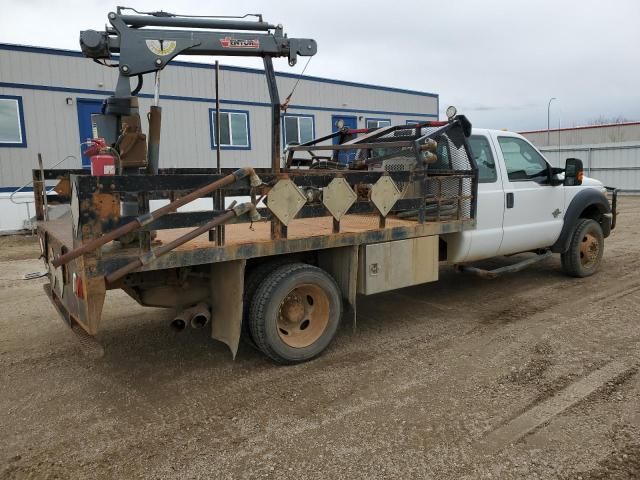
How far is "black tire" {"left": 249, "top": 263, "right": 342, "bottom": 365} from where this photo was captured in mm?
4172

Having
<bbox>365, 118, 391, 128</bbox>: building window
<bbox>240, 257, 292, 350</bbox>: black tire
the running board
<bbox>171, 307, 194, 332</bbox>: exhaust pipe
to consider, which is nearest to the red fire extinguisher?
<bbox>171, 307, 194, 332</bbox>: exhaust pipe

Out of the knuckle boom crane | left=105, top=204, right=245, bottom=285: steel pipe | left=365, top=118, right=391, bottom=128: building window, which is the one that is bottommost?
left=105, top=204, right=245, bottom=285: steel pipe

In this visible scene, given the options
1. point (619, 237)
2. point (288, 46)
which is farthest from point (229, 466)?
point (619, 237)

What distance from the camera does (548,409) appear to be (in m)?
3.56


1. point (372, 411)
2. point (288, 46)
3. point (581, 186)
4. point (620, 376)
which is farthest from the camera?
point (581, 186)

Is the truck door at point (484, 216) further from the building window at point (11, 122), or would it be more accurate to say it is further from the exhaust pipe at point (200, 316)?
the building window at point (11, 122)

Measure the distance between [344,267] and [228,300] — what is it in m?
1.15

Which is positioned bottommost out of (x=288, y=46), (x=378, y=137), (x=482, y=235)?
(x=482, y=235)

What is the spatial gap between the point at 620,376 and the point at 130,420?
3629mm

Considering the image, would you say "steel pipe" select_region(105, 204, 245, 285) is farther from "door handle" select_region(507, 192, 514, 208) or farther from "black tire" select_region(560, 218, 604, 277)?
"black tire" select_region(560, 218, 604, 277)

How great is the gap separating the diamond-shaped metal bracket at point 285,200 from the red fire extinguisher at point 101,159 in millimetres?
1335

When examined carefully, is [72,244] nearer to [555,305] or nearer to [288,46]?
[288,46]

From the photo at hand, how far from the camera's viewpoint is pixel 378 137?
6406mm

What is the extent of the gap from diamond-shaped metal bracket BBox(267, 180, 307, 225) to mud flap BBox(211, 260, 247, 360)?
0.46 meters
